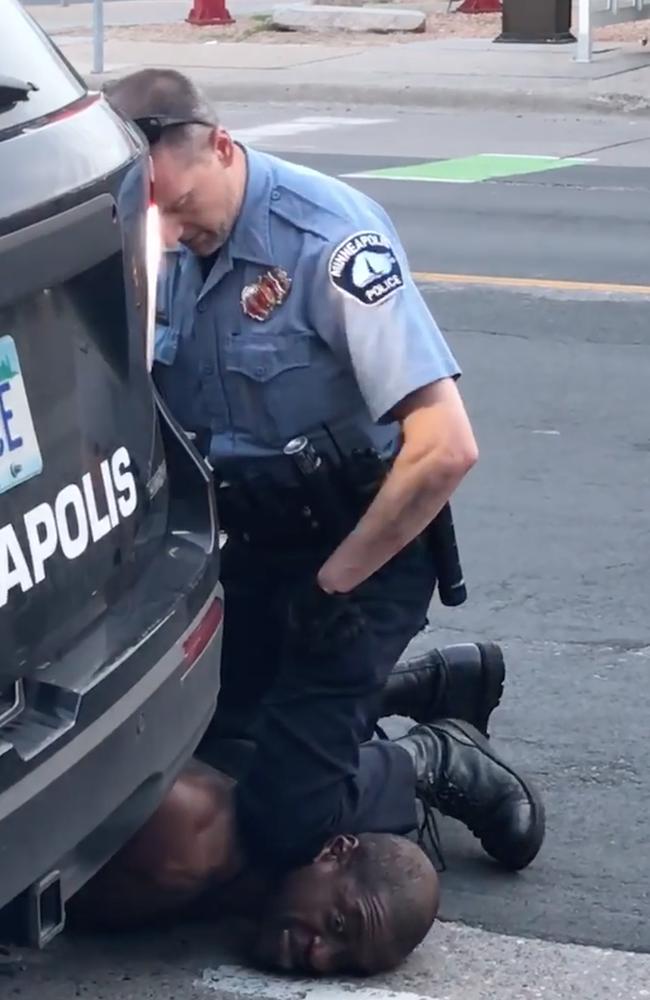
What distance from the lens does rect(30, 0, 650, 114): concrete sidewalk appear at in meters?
17.6

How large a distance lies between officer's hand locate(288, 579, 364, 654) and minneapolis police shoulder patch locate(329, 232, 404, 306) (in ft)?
1.68

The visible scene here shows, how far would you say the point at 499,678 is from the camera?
13.7ft

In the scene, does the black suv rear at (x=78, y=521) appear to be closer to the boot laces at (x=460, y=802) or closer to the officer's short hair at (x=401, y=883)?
the officer's short hair at (x=401, y=883)

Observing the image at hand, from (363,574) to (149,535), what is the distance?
49 cm

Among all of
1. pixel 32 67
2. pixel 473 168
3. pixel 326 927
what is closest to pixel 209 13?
pixel 473 168

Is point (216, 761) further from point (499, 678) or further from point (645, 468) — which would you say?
point (645, 468)

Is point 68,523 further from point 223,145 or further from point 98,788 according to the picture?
point 223,145

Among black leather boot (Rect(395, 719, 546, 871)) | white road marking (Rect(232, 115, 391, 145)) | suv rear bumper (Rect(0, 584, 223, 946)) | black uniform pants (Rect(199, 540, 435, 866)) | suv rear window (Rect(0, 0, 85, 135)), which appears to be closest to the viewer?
suv rear bumper (Rect(0, 584, 223, 946))

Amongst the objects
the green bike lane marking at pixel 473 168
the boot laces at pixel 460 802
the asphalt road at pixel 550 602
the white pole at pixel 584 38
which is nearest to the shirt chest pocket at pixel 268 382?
the boot laces at pixel 460 802

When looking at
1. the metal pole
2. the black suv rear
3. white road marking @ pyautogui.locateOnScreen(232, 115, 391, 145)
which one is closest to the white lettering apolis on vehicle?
the black suv rear

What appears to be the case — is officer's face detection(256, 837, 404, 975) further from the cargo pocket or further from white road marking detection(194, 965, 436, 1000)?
the cargo pocket

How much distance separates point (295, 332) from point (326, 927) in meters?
0.98

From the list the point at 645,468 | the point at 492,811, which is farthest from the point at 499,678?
the point at 645,468

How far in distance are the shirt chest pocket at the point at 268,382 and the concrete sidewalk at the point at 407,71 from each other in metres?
14.2
